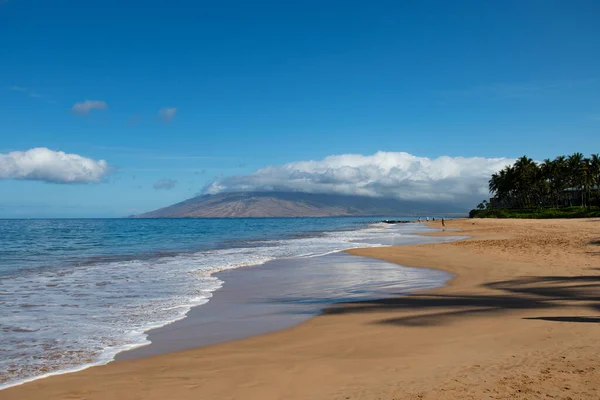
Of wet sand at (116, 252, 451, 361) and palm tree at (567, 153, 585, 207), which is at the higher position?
palm tree at (567, 153, 585, 207)

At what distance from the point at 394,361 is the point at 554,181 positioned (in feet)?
426

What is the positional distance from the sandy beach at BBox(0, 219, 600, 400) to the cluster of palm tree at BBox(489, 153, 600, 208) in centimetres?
10763

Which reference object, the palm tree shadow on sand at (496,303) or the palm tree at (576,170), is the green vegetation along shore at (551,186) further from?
the palm tree shadow on sand at (496,303)

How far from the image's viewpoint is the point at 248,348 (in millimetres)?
8266

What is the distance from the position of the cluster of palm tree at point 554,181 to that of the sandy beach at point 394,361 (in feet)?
353

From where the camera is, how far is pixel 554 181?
Result: 119500 millimetres

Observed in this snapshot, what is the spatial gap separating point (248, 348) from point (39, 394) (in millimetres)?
3312

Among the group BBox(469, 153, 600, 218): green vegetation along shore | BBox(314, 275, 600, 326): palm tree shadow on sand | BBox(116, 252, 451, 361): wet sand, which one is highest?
BBox(469, 153, 600, 218): green vegetation along shore

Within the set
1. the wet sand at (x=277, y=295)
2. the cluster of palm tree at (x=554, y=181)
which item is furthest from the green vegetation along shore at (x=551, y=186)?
the wet sand at (x=277, y=295)

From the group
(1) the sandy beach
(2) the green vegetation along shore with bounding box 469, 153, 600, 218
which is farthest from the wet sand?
(2) the green vegetation along shore with bounding box 469, 153, 600, 218

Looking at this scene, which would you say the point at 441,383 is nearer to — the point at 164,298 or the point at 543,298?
the point at 543,298

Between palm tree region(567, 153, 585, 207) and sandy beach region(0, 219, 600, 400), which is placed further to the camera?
palm tree region(567, 153, 585, 207)

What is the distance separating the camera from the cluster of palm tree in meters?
110

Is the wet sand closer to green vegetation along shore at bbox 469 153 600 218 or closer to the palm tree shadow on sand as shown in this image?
the palm tree shadow on sand
